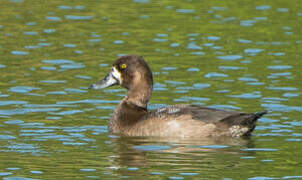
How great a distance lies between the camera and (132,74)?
14.0 meters

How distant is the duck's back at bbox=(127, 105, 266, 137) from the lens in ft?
41.3

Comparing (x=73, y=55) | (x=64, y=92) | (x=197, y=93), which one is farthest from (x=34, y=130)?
(x=73, y=55)

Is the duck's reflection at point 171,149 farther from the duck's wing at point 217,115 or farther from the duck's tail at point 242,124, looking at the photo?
the duck's wing at point 217,115

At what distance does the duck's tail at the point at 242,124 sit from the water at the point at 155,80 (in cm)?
16

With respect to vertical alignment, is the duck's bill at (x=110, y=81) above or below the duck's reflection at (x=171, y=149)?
above

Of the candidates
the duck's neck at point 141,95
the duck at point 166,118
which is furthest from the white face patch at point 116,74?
the duck's neck at point 141,95

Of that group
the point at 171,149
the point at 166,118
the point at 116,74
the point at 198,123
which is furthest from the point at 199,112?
the point at 116,74

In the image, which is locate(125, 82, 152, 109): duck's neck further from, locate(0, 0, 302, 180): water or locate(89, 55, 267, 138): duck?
locate(0, 0, 302, 180): water

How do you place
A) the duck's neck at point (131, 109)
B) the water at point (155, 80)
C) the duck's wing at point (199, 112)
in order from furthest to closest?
the duck's neck at point (131, 109) < the duck's wing at point (199, 112) < the water at point (155, 80)

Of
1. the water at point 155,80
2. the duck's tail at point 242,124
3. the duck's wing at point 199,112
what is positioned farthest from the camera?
the duck's wing at point 199,112

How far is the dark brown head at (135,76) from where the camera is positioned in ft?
45.4

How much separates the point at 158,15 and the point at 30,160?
12389mm

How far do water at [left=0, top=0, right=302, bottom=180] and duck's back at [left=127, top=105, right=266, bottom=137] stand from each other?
0.69 feet

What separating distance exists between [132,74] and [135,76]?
6 cm
